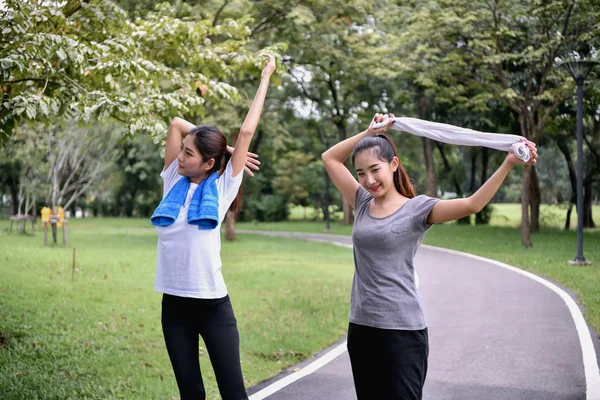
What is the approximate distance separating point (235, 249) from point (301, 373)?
616 inches

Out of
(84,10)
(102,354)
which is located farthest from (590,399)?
(84,10)

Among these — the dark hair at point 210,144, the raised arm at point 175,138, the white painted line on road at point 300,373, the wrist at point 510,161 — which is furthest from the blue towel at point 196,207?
the white painted line on road at point 300,373

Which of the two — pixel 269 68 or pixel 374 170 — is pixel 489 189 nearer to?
pixel 374 170

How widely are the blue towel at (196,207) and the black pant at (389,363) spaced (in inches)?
36.7

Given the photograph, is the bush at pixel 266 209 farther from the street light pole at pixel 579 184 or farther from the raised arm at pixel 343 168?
the raised arm at pixel 343 168

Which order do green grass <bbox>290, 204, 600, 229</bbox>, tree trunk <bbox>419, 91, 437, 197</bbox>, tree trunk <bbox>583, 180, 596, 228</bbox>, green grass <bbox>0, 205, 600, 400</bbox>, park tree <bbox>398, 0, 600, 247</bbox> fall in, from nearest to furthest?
1. green grass <bbox>0, 205, 600, 400</bbox>
2. park tree <bbox>398, 0, 600, 247</bbox>
3. tree trunk <bbox>583, 180, 596, 228</bbox>
4. tree trunk <bbox>419, 91, 437, 197</bbox>
5. green grass <bbox>290, 204, 600, 229</bbox>

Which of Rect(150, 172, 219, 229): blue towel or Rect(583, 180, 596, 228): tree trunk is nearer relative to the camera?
Rect(150, 172, 219, 229): blue towel

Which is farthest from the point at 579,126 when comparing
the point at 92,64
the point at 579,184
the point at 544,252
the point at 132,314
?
the point at 92,64

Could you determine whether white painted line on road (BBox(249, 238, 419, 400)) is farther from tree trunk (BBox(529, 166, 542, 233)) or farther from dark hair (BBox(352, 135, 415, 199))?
tree trunk (BBox(529, 166, 542, 233))

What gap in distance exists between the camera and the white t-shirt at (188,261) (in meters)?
3.43

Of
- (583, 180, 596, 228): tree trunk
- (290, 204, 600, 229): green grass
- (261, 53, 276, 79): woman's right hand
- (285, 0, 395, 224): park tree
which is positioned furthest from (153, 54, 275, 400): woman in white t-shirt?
(290, 204, 600, 229): green grass

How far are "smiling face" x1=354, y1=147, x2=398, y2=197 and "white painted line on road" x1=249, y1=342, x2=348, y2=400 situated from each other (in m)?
2.74

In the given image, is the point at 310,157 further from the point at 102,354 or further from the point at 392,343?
the point at 392,343

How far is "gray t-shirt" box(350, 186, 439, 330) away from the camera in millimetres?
3328
